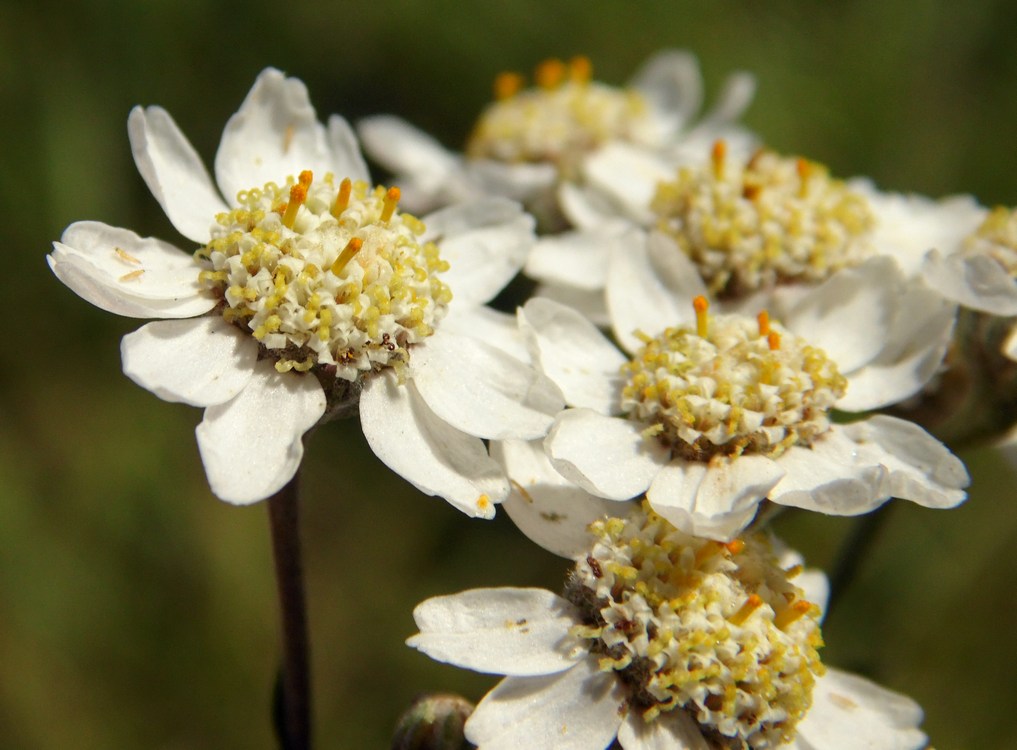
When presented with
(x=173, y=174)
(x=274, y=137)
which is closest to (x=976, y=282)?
(x=274, y=137)

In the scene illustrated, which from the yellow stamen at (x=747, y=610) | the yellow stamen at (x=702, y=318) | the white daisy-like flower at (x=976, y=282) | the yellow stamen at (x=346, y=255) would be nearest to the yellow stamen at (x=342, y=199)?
the yellow stamen at (x=346, y=255)

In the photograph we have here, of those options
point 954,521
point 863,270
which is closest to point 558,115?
point 863,270

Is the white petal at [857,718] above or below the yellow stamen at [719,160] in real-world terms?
below

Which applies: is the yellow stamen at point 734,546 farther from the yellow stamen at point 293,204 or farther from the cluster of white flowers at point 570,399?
the yellow stamen at point 293,204

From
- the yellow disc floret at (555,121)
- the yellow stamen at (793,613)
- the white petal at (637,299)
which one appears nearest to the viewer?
the yellow stamen at (793,613)

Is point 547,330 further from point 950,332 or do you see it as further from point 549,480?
point 950,332

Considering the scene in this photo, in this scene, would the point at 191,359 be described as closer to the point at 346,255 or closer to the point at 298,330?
the point at 298,330
